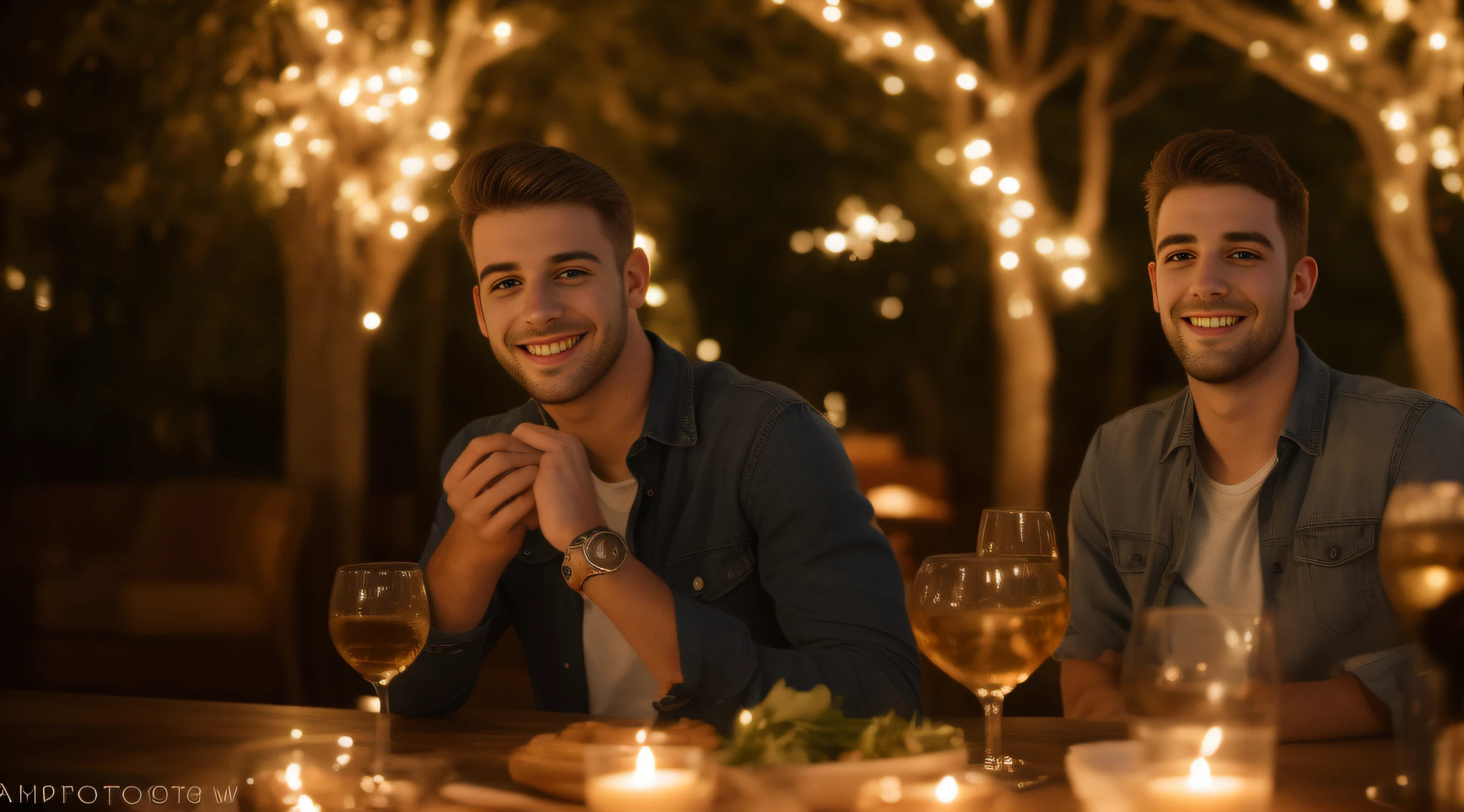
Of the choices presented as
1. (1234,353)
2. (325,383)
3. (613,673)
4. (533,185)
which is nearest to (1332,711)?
(1234,353)

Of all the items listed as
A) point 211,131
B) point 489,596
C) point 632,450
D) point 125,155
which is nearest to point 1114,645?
point 632,450

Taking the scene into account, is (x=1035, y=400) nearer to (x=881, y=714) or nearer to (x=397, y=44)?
(x=397, y=44)

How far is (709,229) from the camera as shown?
7.69 metres

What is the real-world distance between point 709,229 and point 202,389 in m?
2.99

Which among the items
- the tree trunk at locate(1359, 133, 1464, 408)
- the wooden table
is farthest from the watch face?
the tree trunk at locate(1359, 133, 1464, 408)

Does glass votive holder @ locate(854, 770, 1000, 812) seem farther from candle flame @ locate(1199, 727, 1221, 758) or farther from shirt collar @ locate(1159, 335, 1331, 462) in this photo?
shirt collar @ locate(1159, 335, 1331, 462)

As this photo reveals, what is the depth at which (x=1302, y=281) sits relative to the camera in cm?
186

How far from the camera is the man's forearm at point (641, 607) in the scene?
1.41 m

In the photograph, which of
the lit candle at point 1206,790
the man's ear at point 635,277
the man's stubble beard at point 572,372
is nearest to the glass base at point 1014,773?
the lit candle at point 1206,790

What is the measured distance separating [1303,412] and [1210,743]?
1.11 m

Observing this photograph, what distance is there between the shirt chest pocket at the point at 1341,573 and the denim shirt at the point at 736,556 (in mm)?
559

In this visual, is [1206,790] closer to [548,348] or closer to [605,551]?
[605,551]

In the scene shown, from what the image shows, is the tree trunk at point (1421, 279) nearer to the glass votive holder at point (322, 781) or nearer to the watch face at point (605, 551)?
the watch face at point (605, 551)

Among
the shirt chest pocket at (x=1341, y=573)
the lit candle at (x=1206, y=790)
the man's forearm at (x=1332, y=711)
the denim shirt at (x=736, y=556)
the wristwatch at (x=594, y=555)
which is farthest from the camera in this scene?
the shirt chest pocket at (x=1341, y=573)
